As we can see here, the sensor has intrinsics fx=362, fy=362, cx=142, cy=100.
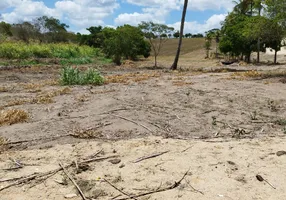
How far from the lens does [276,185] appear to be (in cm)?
394

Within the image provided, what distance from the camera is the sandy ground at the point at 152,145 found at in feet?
12.8

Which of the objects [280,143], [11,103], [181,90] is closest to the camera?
[280,143]

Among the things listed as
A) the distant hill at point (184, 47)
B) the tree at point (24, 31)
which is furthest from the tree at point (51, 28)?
the distant hill at point (184, 47)

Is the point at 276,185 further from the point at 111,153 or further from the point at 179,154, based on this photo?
the point at 111,153

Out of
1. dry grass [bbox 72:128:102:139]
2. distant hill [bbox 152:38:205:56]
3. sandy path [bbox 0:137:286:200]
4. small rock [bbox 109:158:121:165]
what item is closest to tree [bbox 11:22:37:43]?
distant hill [bbox 152:38:205:56]

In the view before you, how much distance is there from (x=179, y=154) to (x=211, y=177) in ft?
2.36

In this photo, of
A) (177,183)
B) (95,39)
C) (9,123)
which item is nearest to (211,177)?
(177,183)

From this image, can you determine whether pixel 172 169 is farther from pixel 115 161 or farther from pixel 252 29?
pixel 252 29

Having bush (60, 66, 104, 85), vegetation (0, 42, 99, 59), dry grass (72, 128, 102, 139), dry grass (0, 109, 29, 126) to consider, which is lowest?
dry grass (72, 128, 102, 139)

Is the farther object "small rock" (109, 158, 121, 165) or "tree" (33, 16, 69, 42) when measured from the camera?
"tree" (33, 16, 69, 42)

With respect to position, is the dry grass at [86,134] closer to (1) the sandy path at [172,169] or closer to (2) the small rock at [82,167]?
(1) the sandy path at [172,169]

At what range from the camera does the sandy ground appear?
3.90 meters

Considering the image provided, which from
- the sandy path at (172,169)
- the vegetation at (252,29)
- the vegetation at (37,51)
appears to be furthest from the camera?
the vegetation at (37,51)

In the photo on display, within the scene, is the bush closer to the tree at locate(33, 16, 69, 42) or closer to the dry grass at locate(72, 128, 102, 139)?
the dry grass at locate(72, 128, 102, 139)
